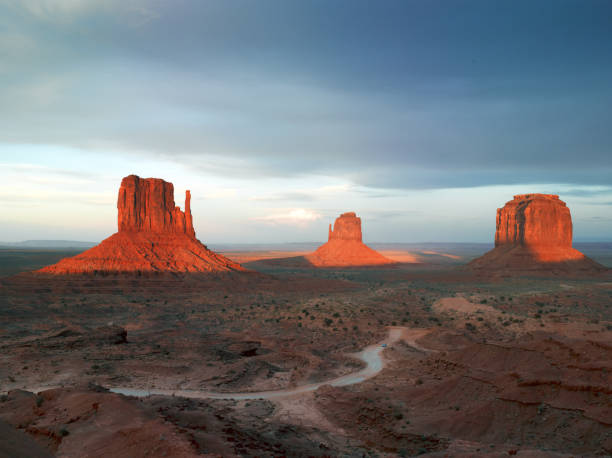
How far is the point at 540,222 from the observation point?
3529 inches

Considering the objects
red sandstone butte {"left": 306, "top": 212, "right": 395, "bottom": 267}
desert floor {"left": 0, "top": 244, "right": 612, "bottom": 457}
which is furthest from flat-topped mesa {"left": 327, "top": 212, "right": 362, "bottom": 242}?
desert floor {"left": 0, "top": 244, "right": 612, "bottom": 457}

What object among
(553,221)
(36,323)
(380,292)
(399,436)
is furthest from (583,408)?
(553,221)

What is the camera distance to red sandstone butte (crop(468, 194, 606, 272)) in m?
84.8

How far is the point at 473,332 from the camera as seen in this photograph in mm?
34250

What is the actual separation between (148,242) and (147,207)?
22.6 feet

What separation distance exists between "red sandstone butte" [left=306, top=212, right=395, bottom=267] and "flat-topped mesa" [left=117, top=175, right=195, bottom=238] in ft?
205

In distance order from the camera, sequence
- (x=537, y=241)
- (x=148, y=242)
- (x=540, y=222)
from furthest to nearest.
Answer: (x=537, y=241)
(x=540, y=222)
(x=148, y=242)

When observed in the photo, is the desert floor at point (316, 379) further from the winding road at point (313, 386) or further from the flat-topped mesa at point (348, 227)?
the flat-topped mesa at point (348, 227)

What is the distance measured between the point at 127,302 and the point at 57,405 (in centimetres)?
4038

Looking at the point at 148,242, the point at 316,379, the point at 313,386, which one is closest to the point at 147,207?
the point at 148,242

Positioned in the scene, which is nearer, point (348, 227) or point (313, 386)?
point (313, 386)

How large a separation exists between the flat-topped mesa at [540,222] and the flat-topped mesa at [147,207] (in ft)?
242

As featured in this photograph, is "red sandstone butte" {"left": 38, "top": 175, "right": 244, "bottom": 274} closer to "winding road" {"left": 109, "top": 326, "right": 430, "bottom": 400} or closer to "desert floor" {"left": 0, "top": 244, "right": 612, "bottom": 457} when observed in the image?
"desert floor" {"left": 0, "top": 244, "right": 612, "bottom": 457}

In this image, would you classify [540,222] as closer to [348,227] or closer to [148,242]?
[348,227]
